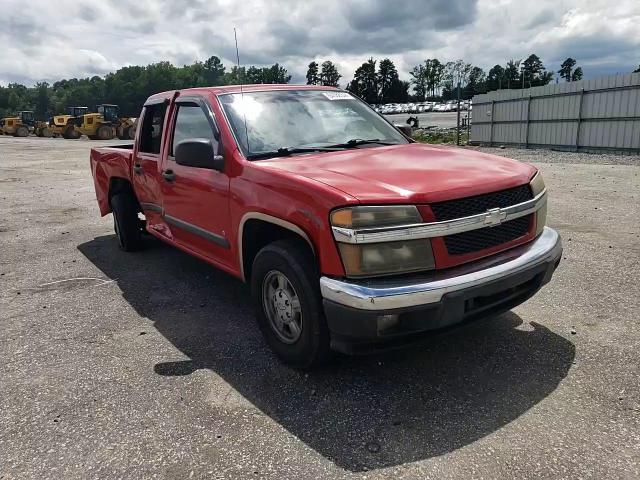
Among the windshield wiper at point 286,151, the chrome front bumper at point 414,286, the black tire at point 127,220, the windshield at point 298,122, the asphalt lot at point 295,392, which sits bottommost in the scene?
the asphalt lot at point 295,392

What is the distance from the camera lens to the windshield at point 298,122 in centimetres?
385

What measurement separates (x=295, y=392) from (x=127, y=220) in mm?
4134

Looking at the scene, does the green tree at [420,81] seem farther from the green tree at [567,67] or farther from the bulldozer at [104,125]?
the bulldozer at [104,125]

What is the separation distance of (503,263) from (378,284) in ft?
2.77

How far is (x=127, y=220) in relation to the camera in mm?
6406

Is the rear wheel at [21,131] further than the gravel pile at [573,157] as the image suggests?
Yes

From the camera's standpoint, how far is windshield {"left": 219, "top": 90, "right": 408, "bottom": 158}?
3852mm

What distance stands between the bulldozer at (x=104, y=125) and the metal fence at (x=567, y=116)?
80.5 ft

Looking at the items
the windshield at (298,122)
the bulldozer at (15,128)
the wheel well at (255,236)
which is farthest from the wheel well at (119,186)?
the bulldozer at (15,128)

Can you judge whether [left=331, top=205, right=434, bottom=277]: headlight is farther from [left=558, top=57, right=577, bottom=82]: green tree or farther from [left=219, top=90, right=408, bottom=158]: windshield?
[left=558, top=57, right=577, bottom=82]: green tree

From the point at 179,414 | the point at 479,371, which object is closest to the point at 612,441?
the point at 479,371

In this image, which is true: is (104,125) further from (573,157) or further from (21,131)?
(573,157)

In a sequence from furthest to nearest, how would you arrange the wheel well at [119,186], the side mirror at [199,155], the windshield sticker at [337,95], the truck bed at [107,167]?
the wheel well at [119,186] < the truck bed at [107,167] < the windshield sticker at [337,95] < the side mirror at [199,155]

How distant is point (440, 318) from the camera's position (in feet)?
8.97
